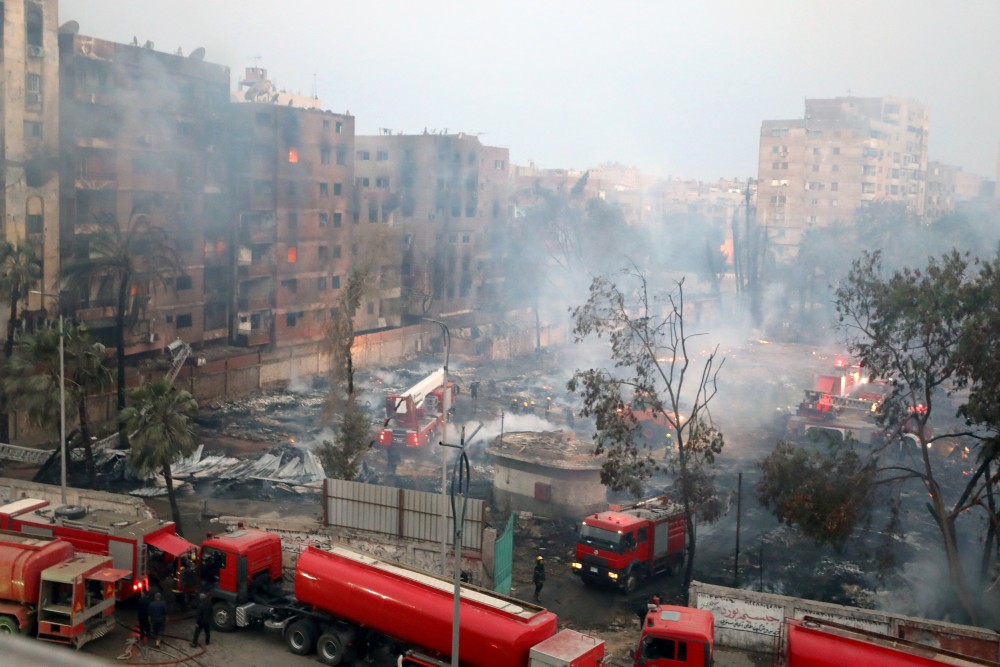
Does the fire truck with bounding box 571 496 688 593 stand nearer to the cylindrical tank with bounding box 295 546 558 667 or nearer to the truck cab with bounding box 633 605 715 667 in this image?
the truck cab with bounding box 633 605 715 667

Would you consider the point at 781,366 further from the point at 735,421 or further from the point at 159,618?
the point at 159,618

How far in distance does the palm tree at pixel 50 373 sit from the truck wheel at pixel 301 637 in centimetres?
1515

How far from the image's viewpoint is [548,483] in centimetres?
3269

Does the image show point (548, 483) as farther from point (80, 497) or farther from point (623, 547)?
point (80, 497)

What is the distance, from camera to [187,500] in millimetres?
33594

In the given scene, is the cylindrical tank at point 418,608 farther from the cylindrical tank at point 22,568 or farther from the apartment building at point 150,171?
the apartment building at point 150,171

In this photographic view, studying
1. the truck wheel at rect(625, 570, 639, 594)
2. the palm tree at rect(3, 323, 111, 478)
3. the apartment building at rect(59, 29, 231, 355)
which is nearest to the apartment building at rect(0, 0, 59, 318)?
the apartment building at rect(59, 29, 231, 355)

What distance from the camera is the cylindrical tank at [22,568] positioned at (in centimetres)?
1892

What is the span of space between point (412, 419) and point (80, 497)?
17.8 metres

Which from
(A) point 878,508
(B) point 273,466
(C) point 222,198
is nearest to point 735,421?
(A) point 878,508

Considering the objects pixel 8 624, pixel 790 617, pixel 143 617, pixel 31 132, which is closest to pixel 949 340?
pixel 790 617

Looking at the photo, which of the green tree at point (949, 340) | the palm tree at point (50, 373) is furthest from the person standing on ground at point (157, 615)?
the green tree at point (949, 340)

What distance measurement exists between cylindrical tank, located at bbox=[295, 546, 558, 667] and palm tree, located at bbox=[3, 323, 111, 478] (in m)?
Answer: 15.3

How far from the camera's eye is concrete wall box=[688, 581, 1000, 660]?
19016mm
